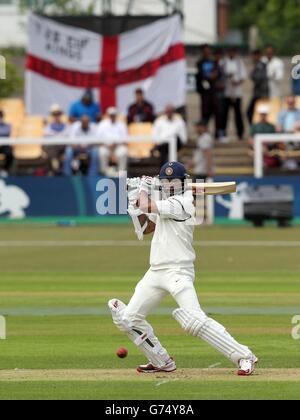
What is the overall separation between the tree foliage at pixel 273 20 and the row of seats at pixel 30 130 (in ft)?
63.1

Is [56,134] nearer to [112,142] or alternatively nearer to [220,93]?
[112,142]

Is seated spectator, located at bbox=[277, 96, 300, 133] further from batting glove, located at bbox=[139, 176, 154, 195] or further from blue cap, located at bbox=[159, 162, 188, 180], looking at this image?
batting glove, located at bbox=[139, 176, 154, 195]

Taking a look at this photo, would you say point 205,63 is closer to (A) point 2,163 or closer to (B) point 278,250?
(A) point 2,163

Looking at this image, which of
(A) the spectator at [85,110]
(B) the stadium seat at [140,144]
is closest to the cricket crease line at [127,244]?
(B) the stadium seat at [140,144]

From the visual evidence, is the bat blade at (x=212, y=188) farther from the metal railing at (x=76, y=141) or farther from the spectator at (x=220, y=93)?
the spectator at (x=220, y=93)

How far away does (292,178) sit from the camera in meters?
29.4

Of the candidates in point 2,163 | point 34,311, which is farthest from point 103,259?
point 2,163

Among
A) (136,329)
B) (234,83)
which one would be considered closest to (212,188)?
(136,329)

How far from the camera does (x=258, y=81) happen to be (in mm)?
32781

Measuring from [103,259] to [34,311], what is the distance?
259 inches

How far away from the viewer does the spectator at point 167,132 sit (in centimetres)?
→ 3039

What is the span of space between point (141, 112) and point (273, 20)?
26461mm

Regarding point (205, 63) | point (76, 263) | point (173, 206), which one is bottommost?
point (76, 263)

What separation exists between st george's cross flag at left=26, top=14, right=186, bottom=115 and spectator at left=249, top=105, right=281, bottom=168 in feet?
7.42
